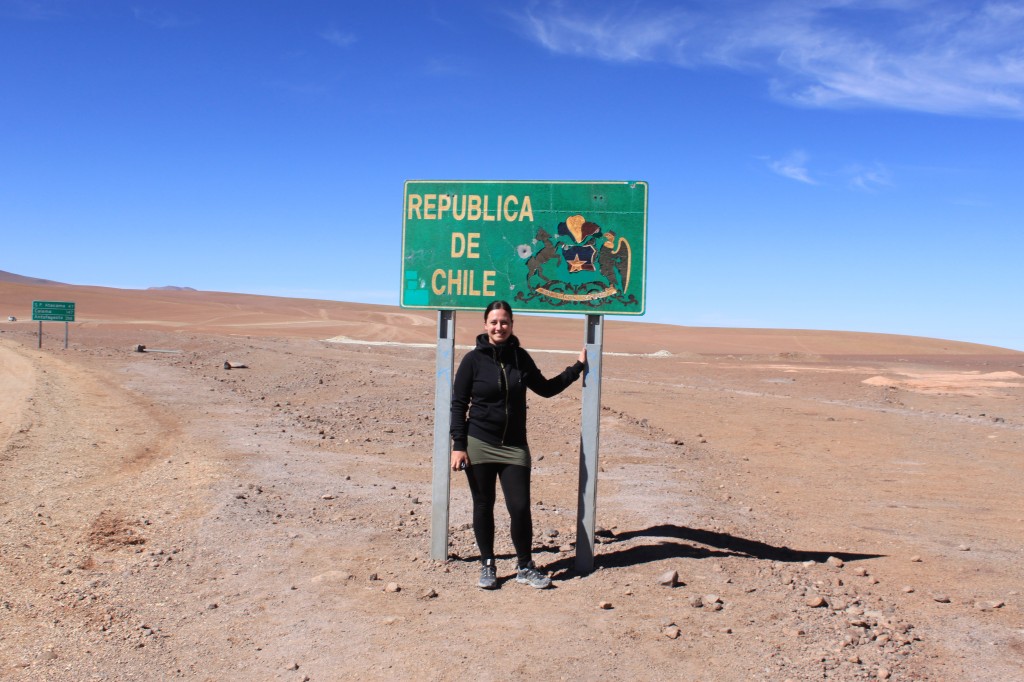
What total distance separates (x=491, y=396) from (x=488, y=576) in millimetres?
1127

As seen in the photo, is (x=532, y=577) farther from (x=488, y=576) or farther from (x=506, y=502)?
(x=506, y=502)

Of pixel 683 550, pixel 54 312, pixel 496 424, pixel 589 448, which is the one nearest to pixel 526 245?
pixel 496 424

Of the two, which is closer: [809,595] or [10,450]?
[809,595]

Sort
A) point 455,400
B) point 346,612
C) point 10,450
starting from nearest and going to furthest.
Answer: point 346,612 < point 455,400 < point 10,450

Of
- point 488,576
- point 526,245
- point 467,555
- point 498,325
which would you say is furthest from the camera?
point 467,555

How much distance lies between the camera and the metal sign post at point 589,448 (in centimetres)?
590

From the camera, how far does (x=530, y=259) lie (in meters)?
6.04

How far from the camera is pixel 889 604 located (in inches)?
217

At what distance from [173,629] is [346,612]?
3.11 ft

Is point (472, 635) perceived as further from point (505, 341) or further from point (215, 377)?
point (215, 377)

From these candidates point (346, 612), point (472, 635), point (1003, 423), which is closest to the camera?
point (472, 635)

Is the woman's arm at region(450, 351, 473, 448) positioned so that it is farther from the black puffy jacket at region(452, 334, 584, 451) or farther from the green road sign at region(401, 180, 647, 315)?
the green road sign at region(401, 180, 647, 315)

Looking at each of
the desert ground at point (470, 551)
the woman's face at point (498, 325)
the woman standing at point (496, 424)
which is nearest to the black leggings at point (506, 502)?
the woman standing at point (496, 424)

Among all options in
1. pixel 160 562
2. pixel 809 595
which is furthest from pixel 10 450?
pixel 809 595
